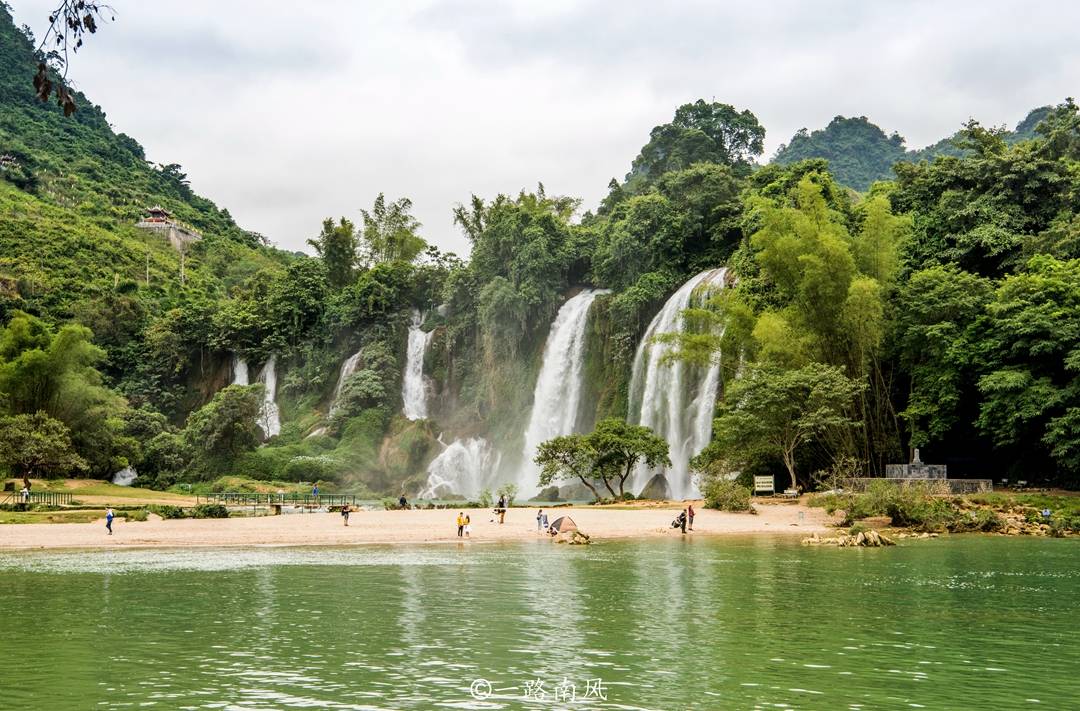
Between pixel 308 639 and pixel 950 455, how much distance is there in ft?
122

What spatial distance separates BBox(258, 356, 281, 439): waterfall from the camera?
70.1m

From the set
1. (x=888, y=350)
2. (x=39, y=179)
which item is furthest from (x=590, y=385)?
(x=39, y=179)

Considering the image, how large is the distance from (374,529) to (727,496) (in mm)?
14200

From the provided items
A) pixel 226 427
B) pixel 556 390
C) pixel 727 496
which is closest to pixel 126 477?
pixel 226 427

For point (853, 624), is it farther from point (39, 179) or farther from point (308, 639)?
point (39, 179)

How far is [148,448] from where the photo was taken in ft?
196

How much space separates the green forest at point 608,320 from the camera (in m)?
40.3

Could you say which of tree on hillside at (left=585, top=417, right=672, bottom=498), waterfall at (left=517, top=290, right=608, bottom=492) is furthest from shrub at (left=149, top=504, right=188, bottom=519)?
waterfall at (left=517, top=290, right=608, bottom=492)

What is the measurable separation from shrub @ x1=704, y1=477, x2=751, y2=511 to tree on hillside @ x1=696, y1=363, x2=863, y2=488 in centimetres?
223

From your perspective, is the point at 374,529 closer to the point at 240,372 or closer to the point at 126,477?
the point at 126,477

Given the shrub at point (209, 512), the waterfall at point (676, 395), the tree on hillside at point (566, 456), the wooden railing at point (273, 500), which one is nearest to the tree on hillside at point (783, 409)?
the waterfall at point (676, 395)

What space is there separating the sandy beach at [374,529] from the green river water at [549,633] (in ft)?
22.1

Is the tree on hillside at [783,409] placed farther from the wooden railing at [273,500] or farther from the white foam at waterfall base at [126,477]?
the white foam at waterfall base at [126,477]

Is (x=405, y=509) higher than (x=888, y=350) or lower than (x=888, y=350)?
lower
